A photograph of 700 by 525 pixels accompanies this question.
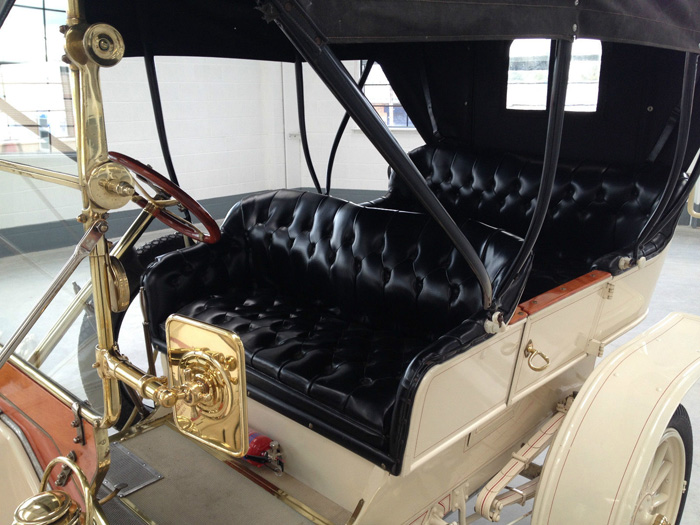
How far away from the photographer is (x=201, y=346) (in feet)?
2.83

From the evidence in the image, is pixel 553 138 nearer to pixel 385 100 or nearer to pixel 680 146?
pixel 680 146

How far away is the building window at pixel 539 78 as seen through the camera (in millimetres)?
2781

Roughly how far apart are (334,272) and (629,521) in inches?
51.0

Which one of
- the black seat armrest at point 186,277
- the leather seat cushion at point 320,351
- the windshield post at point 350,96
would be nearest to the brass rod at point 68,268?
the windshield post at point 350,96

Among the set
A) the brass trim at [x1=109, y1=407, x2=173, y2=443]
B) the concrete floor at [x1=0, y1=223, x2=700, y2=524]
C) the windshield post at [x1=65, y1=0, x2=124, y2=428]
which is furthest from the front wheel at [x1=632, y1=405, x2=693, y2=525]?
the windshield post at [x1=65, y1=0, x2=124, y2=428]

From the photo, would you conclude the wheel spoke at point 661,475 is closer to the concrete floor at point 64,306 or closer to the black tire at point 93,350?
the concrete floor at point 64,306

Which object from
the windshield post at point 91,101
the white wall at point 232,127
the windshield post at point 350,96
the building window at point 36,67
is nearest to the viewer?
the windshield post at point 91,101

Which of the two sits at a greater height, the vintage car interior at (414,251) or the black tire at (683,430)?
the vintage car interior at (414,251)

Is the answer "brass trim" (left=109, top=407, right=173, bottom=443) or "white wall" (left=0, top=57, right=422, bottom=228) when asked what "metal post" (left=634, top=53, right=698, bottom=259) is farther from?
"white wall" (left=0, top=57, right=422, bottom=228)

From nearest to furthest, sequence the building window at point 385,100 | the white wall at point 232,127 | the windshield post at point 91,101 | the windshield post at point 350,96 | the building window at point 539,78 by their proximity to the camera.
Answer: the windshield post at point 91,101
the windshield post at point 350,96
the building window at point 539,78
the white wall at point 232,127
the building window at point 385,100

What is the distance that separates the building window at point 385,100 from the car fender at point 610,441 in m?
5.64

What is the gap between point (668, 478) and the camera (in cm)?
198

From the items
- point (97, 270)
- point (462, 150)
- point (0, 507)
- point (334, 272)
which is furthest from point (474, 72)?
point (0, 507)

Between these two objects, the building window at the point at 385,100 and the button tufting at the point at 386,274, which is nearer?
the button tufting at the point at 386,274
